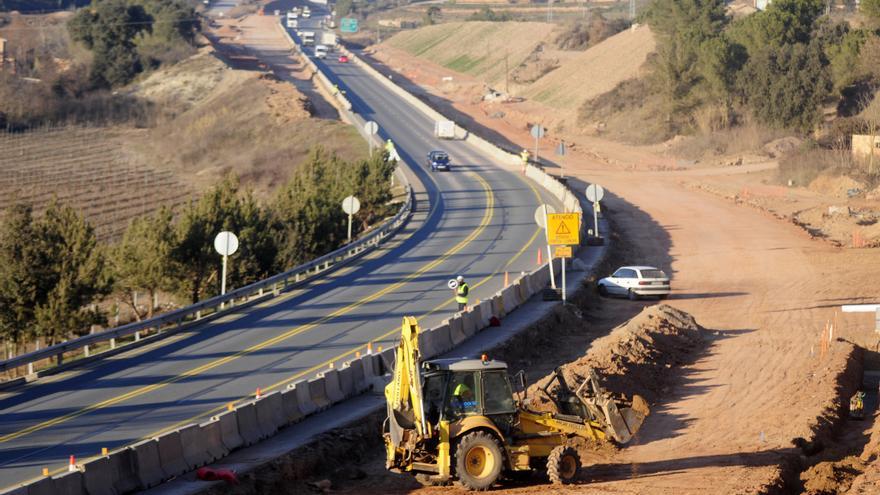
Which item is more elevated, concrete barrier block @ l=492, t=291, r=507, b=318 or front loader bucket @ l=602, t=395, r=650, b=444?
front loader bucket @ l=602, t=395, r=650, b=444

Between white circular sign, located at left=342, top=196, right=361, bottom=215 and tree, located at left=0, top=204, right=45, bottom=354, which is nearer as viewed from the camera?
tree, located at left=0, top=204, right=45, bottom=354

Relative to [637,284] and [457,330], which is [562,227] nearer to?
[457,330]

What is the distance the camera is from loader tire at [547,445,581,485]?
62.3 feet

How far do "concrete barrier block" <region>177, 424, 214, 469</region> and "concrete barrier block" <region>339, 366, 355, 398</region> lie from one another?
5.75m

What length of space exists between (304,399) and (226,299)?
1453 centimetres

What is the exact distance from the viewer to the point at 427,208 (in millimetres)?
65188

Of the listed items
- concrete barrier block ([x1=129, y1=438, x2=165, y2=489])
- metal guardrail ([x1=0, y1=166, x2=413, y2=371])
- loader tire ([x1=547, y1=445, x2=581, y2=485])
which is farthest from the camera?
metal guardrail ([x1=0, y1=166, x2=413, y2=371])

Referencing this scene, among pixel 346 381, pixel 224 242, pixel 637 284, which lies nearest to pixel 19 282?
pixel 224 242

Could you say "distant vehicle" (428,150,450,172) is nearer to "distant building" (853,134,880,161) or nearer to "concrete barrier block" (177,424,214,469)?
"distant building" (853,134,880,161)

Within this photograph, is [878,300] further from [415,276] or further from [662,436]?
[662,436]

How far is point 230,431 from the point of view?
21.5 metres

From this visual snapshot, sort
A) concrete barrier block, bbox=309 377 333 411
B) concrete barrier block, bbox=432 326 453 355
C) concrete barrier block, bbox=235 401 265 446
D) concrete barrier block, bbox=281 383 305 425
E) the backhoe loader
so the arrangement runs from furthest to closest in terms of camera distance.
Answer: concrete barrier block, bbox=432 326 453 355, concrete barrier block, bbox=309 377 333 411, concrete barrier block, bbox=281 383 305 425, concrete barrier block, bbox=235 401 265 446, the backhoe loader

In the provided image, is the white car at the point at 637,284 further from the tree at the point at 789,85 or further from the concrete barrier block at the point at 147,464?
the tree at the point at 789,85

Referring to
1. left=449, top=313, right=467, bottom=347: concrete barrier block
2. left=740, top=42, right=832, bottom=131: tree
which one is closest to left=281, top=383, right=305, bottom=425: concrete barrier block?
left=449, top=313, right=467, bottom=347: concrete barrier block
